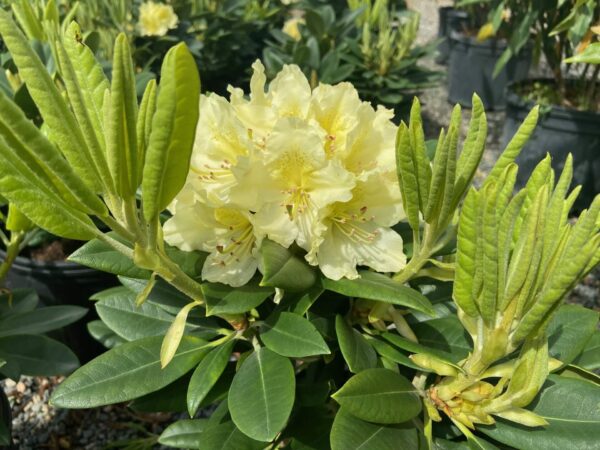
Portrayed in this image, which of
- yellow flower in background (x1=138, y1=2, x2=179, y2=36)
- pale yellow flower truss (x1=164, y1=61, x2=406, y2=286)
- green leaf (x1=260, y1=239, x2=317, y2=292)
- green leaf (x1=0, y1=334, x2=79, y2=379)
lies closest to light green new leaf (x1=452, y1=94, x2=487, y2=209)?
pale yellow flower truss (x1=164, y1=61, x2=406, y2=286)

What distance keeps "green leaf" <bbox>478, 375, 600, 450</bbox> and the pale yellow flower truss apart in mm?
271

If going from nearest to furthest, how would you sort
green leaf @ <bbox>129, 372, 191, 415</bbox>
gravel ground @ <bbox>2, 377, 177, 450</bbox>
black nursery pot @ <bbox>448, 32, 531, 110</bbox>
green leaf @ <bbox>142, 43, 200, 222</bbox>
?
green leaf @ <bbox>142, 43, 200, 222</bbox> → green leaf @ <bbox>129, 372, 191, 415</bbox> → gravel ground @ <bbox>2, 377, 177, 450</bbox> → black nursery pot @ <bbox>448, 32, 531, 110</bbox>

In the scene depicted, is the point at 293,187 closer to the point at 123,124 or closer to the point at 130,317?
the point at 123,124

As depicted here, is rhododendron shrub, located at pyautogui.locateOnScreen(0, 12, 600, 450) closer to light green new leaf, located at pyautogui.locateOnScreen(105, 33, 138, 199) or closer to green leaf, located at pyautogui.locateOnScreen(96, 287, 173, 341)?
light green new leaf, located at pyautogui.locateOnScreen(105, 33, 138, 199)

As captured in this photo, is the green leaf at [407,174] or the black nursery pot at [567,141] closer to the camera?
the green leaf at [407,174]

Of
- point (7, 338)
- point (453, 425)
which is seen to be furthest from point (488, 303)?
point (7, 338)

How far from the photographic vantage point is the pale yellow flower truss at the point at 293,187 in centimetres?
84

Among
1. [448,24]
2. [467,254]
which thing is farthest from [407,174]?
[448,24]

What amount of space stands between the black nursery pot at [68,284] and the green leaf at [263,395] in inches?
58.4

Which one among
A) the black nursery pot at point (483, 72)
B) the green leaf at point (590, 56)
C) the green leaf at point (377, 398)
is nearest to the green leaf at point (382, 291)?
the green leaf at point (377, 398)

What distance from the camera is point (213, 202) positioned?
83 centimetres

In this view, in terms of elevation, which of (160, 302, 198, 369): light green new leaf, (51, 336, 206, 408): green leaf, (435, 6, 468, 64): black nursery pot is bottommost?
(435, 6, 468, 64): black nursery pot

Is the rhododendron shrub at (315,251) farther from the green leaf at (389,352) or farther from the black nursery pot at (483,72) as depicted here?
the black nursery pot at (483,72)

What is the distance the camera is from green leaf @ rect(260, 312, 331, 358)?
32.6 inches
